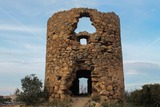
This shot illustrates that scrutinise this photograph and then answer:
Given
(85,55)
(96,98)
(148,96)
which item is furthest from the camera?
(85,55)

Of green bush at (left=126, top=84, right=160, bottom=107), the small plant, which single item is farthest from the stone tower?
green bush at (left=126, top=84, right=160, bottom=107)

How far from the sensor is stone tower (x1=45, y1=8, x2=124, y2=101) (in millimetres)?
12773

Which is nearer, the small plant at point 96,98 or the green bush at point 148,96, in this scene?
the green bush at point 148,96

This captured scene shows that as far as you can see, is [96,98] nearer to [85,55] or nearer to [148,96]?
[85,55]

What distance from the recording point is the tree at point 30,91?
1268cm

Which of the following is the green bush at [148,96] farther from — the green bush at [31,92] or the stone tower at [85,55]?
the green bush at [31,92]

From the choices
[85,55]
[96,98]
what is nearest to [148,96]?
[96,98]

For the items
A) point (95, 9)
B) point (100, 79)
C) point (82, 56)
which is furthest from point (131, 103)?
point (95, 9)

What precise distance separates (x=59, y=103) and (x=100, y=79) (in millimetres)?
2275

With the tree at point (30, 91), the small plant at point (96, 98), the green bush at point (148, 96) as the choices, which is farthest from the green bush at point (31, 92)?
the green bush at point (148, 96)

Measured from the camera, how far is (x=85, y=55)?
42.3 feet

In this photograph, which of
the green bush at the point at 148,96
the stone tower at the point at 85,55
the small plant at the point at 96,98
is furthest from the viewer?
the stone tower at the point at 85,55

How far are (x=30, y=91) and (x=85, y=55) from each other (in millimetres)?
3151

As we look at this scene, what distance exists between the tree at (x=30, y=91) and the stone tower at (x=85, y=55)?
0.59 metres
